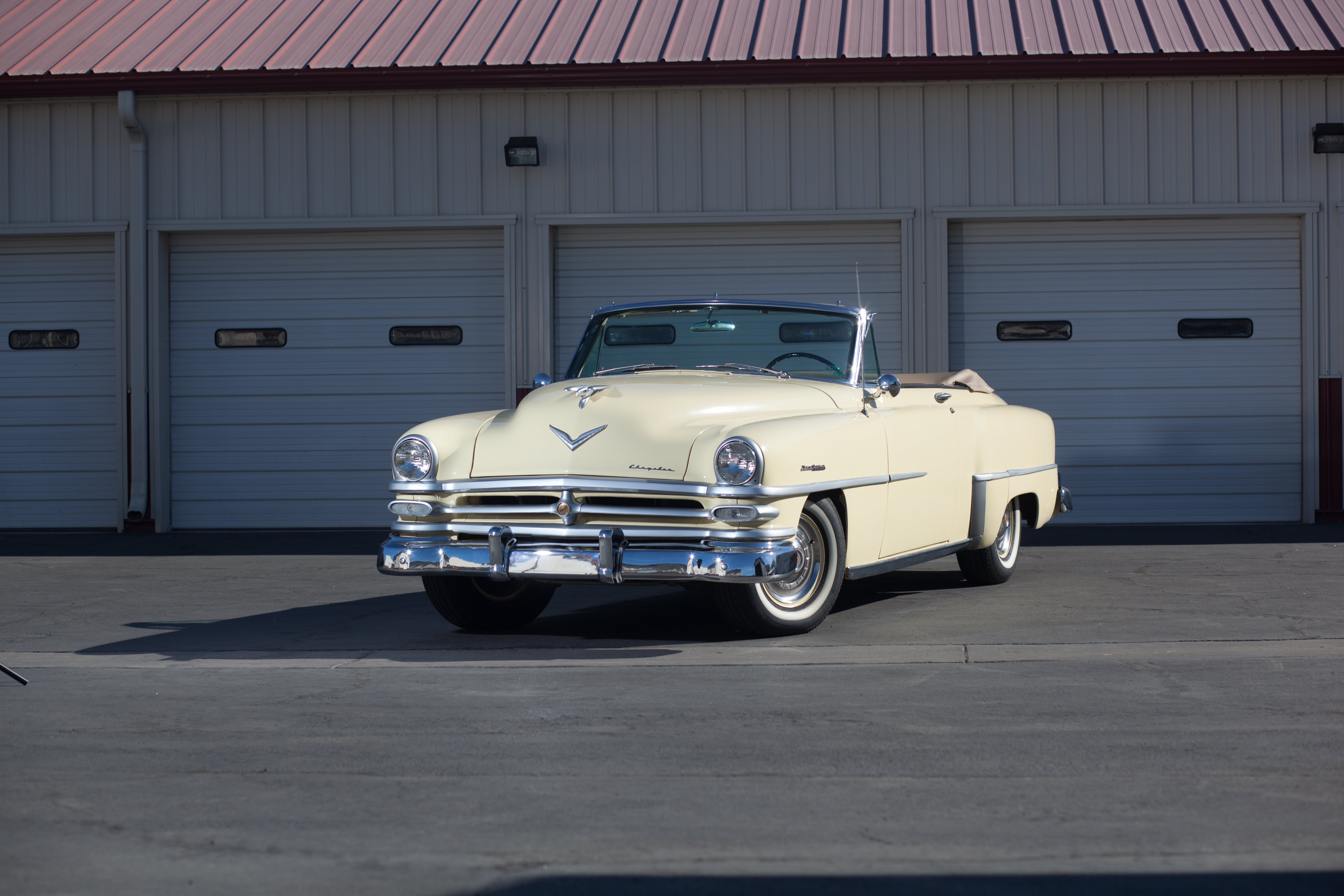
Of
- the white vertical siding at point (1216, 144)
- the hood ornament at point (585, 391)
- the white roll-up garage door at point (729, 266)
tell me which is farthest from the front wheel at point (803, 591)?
the white vertical siding at point (1216, 144)

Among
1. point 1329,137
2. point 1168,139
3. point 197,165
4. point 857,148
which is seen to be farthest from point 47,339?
point 1329,137

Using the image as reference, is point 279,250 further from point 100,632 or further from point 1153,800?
point 1153,800

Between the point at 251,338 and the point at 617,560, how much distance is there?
8548mm

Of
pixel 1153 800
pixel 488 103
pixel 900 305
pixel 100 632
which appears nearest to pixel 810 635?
pixel 1153 800

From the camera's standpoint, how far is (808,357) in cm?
732

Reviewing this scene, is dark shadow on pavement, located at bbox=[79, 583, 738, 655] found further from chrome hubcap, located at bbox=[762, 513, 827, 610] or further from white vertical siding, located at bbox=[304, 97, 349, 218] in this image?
white vertical siding, located at bbox=[304, 97, 349, 218]

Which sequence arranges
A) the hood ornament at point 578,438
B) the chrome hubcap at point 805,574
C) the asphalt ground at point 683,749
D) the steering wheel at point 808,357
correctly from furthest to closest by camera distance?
the steering wheel at point 808,357, the chrome hubcap at point 805,574, the hood ornament at point 578,438, the asphalt ground at point 683,749

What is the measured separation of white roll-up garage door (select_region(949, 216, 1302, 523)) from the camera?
41.5ft

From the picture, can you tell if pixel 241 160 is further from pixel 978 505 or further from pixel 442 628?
pixel 978 505

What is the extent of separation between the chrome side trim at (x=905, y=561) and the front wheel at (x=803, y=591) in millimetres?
104

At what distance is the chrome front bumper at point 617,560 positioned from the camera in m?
5.80

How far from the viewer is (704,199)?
1294cm

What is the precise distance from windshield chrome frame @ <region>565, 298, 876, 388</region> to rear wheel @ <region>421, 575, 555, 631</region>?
3.90 ft

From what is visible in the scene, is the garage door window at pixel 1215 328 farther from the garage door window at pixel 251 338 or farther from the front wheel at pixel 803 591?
the garage door window at pixel 251 338
